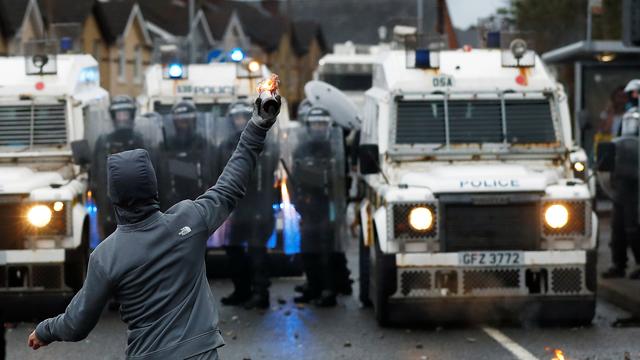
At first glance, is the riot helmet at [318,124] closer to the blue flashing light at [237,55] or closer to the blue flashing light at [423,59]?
the blue flashing light at [423,59]

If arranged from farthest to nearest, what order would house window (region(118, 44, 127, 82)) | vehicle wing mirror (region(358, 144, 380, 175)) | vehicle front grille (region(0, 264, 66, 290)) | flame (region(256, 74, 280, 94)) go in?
1. house window (region(118, 44, 127, 82))
2. vehicle front grille (region(0, 264, 66, 290))
3. vehicle wing mirror (region(358, 144, 380, 175))
4. flame (region(256, 74, 280, 94))

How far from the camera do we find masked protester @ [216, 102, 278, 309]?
13711 mm

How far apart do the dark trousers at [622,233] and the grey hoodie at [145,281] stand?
1033cm

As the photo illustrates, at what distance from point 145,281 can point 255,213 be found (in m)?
8.56

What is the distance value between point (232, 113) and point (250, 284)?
1830 millimetres

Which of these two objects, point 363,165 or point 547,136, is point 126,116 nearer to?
point 363,165

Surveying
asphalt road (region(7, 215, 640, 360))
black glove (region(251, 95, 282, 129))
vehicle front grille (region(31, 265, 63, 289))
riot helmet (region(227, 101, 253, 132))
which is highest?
black glove (region(251, 95, 282, 129))

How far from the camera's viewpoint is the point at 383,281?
11820mm

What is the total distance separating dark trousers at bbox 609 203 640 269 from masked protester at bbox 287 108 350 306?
3.32m

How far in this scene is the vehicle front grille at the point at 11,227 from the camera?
41.1 ft

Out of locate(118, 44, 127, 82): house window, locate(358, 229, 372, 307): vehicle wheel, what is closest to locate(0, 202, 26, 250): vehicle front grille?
locate(358, 229, 372, 307): vehicle wheel

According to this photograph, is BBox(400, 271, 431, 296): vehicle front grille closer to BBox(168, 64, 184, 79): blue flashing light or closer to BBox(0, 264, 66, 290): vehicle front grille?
BBox(0, 264, 66, 290): vehicle front grille

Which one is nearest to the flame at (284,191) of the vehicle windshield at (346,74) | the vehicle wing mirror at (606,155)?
the vehicle wing mirror at (606,155)

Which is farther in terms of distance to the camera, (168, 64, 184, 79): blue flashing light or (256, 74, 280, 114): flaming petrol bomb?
(168, 64, 184, 79): blue flashing light
